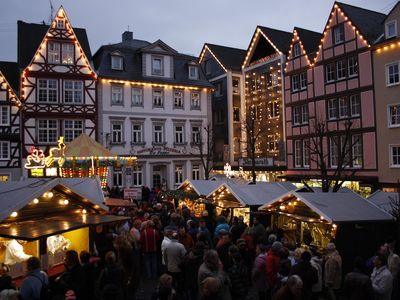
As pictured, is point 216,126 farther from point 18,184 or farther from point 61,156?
point 18,184

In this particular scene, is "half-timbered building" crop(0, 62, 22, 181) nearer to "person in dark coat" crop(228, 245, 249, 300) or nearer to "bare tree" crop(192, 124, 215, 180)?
"bare tree" crop(192, 124, 215, 180)

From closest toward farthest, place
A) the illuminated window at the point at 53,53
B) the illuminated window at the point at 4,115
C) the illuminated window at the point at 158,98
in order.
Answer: the illuminated window at the point at 4,115 → the illuminated window at the point at 53,53 → the illuminated window at the point at 158,98

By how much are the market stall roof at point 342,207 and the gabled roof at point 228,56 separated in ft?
89.7

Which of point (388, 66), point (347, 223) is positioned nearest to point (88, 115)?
point (388, 66)

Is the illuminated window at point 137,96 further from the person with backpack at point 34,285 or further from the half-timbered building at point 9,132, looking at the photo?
the person with backpack at point 34,285

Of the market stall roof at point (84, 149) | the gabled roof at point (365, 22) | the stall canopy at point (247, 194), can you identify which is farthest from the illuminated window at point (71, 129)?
the gabled roof at point (365, 22)

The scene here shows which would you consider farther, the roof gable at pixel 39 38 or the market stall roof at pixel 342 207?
the roof gable at pixel 39 38

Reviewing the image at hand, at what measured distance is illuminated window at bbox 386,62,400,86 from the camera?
23844 millimetres

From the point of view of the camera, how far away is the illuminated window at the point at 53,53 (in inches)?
1185

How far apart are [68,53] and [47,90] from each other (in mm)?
3052

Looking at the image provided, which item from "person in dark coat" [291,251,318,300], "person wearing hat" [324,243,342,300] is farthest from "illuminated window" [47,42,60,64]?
"person in dark coat" [291,251,318,300]

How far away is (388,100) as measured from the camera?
24297 mm

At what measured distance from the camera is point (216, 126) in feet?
132

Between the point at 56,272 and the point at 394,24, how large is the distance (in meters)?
22.7
